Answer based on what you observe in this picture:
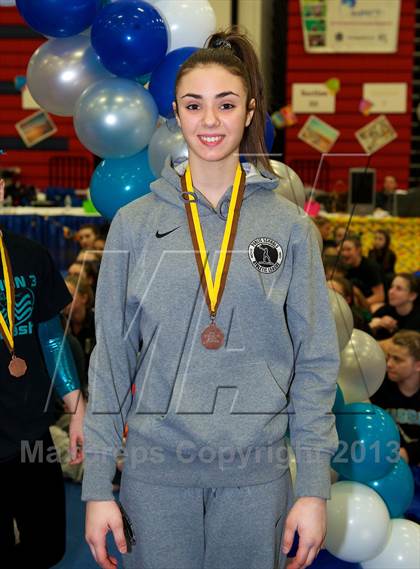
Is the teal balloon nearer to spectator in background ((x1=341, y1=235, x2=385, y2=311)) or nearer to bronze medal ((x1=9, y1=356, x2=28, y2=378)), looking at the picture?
bronze medal ((x1=9, y1=356, x2=28, y2=378))

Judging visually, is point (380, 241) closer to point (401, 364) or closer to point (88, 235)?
point (88, 235)

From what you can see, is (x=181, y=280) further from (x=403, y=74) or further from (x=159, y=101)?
(x=403, y=74)

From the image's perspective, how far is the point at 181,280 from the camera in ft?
4.76

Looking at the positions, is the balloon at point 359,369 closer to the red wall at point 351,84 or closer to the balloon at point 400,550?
the balloon at point 400,550

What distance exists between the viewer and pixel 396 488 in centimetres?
275

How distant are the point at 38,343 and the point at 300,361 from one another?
32.6 inches

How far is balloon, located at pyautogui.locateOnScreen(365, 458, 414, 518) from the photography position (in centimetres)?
273

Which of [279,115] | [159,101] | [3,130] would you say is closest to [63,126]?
[3,130]

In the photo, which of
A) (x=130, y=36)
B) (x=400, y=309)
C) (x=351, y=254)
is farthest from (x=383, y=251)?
(x=130, y=36)

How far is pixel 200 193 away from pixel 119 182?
132 centimetres

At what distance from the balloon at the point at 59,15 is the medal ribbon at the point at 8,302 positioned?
996 mm

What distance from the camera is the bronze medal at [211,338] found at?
142cm

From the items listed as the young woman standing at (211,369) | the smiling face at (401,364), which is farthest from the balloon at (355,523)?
the young woman standing at (211,369)

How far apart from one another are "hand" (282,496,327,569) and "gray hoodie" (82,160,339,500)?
0.02m
